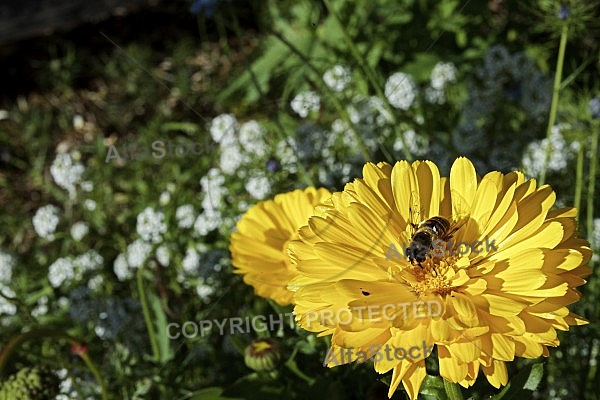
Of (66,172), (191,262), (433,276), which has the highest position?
(66,172)

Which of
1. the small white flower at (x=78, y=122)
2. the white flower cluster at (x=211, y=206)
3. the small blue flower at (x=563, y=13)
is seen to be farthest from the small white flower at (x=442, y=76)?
the small white flower at (x=78, y=122)

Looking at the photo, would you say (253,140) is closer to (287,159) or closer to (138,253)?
(287,159)

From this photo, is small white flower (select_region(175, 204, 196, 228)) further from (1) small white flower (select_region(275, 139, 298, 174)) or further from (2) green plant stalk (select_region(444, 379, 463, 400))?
(2) green plant stalk (select_region(444, 379, 463, 400))

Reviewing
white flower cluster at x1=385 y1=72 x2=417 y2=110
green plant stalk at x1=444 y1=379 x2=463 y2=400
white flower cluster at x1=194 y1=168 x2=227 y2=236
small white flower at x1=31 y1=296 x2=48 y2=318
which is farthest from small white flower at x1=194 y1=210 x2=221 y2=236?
green plant stalk at x1=444 y1=379 x2=463 y2=400

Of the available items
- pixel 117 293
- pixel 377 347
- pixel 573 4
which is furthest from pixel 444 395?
pixel 117 293

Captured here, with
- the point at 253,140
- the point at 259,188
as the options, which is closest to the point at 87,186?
the point at 253,140

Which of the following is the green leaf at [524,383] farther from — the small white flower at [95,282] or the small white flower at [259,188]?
the small white flower at [95,282]

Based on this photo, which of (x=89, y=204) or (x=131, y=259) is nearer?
(x=131, y=259)
